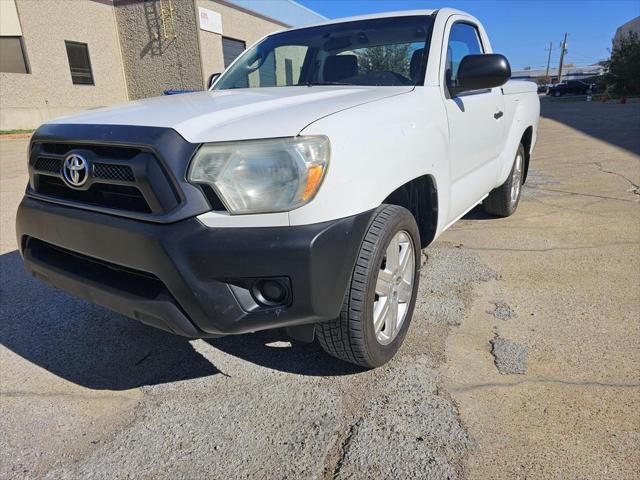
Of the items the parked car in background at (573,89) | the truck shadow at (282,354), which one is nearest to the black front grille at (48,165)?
the truck shadow at (282,354)

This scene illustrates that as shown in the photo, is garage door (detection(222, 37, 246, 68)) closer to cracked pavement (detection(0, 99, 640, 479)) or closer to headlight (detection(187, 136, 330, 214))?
cracked pavement (detection(0, 99, 640, 479))

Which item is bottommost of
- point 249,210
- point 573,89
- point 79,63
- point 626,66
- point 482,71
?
point 573,89

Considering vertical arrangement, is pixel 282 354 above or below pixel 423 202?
below

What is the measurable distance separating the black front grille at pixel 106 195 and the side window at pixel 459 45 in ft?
6.84

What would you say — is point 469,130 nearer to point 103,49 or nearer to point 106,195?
point 106,195

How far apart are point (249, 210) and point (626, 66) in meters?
→ 42.1

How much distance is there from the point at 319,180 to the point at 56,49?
19.9 m

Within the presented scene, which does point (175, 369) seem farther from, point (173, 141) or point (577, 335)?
point (577, 335)

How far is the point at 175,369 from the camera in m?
2.53

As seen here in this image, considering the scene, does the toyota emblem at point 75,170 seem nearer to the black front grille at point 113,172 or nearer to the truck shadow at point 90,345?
the black front grille at point 113,172

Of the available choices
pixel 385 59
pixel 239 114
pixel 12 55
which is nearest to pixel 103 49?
pixel 12 55

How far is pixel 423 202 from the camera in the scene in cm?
284

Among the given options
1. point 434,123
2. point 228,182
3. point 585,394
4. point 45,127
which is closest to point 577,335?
point 585,394

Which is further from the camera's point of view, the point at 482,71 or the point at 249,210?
the point at 482,71
